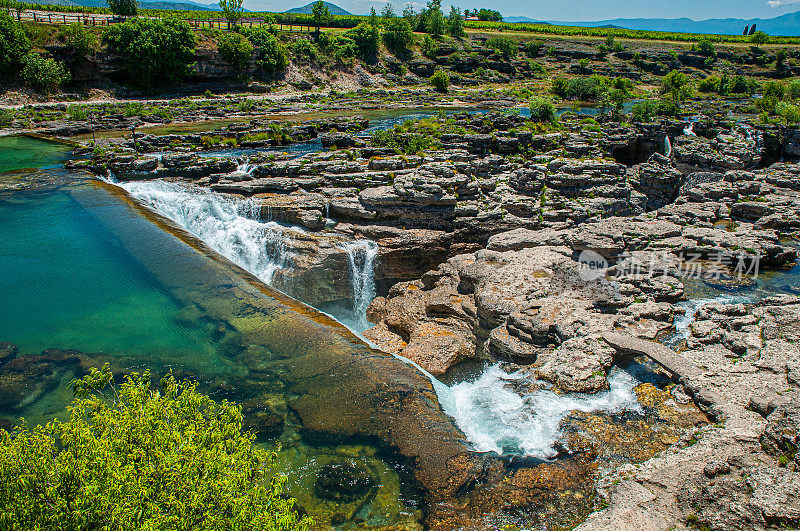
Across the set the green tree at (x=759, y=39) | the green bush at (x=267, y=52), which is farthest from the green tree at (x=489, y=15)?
the green bush at (x=267, y=52)

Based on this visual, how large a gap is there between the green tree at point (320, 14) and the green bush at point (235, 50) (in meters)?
33.0

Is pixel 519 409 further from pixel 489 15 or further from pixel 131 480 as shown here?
pixel 489 15

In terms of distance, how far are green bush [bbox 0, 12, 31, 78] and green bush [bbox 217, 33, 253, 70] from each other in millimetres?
25315

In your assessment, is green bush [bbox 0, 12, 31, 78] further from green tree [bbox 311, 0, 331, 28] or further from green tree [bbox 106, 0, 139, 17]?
green tree [bbox 311, 0, 331, 28]

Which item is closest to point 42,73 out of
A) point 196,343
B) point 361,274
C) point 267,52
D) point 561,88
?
point 267,52

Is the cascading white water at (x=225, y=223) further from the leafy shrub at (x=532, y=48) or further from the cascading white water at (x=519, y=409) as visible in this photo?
the leafy shrub at (x=532, y=48)

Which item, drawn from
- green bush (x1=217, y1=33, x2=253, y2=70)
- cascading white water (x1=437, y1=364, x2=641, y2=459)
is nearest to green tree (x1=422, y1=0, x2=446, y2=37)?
green bush (x1=217, y1=33, x2=253, y2=70)

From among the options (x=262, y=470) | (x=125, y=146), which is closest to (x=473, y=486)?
(x=262, y=470)

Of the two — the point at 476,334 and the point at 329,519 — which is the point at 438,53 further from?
the point at 329,519

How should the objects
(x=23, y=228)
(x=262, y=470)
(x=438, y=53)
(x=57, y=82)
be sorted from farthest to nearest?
(x=438, y=53) → (x=57, y=82) → (x=23, y=228) → (x=262, y=470)

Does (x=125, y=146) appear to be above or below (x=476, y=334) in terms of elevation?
above

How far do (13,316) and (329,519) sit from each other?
14652 millimetres

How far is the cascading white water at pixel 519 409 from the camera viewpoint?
11547 millimetres

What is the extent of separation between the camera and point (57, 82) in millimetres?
59062
